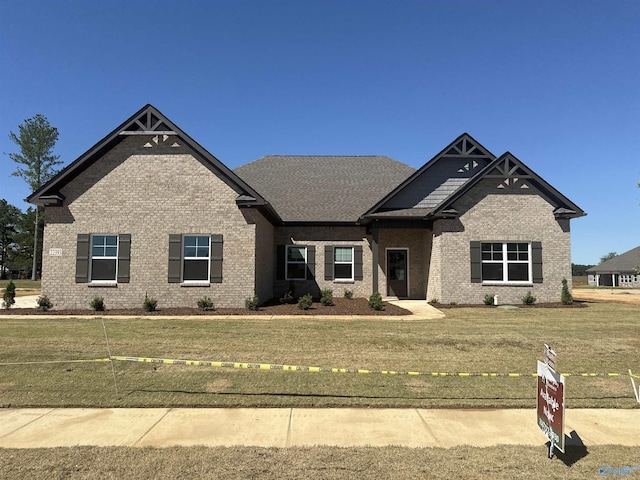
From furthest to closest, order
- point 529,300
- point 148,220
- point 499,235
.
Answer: point 499,235
point 529,300
point 148,220

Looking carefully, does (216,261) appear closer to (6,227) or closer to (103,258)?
(103,258)

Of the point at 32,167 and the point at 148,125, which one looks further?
the point at 32,167

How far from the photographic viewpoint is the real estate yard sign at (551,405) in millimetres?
3930

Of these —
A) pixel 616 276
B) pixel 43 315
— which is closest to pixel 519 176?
pixel 43 315

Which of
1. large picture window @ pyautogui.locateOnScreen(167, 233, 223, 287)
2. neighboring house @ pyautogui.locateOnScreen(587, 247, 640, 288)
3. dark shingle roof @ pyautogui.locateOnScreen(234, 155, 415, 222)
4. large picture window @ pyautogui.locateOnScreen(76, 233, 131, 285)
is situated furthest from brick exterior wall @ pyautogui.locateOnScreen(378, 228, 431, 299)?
neighboring house @ pyautogui.locateOnScreen(587, 247, 640, 288)

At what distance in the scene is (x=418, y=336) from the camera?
9969 mm

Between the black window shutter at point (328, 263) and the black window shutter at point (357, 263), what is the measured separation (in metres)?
1.14

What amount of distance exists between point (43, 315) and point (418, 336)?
1283cm

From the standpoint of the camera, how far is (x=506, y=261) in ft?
56.1

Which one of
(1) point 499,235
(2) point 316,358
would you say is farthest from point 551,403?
(1) point 499,235

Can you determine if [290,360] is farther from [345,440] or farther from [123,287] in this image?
[123,287]

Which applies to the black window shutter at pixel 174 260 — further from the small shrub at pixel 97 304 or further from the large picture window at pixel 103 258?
the small shrub at pixel 97 304

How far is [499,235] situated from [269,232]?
10.2 metres

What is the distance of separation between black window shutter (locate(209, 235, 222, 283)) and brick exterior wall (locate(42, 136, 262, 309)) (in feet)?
0.62
